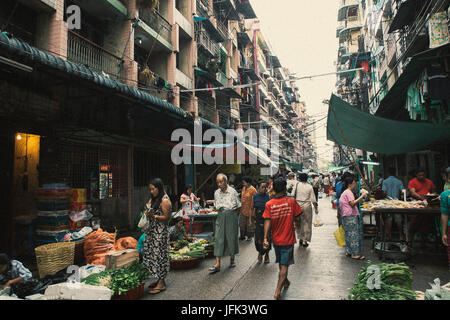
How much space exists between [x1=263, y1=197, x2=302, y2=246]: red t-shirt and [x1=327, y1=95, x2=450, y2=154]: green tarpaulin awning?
10.1 ft

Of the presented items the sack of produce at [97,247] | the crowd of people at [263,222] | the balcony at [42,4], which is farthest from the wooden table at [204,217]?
the balcony at [42,4]

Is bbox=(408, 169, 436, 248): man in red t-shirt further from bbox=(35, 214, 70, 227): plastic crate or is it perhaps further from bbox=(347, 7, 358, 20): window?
bbox=(347, 7, 358, 20): window

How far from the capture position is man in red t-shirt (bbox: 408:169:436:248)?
646cm

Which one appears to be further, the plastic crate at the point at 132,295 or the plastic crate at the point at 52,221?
the plastic crate at the point at 52,221

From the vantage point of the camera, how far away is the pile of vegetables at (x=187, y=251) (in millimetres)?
5598

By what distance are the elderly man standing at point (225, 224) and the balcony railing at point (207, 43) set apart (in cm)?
1505

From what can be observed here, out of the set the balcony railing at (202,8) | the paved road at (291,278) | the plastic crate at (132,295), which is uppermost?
the balcony railing at (202,8)

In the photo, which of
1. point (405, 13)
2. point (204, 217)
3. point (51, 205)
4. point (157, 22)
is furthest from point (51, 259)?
point (405, 13)

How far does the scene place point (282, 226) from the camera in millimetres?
3955

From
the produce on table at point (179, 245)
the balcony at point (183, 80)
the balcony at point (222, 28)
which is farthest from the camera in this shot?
the balcony at point (222, 28)

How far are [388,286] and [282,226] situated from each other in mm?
1412

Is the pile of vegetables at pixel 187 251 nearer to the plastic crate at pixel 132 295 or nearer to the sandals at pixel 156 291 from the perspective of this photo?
the sandals at pixel 156 291

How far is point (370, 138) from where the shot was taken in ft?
25.0
